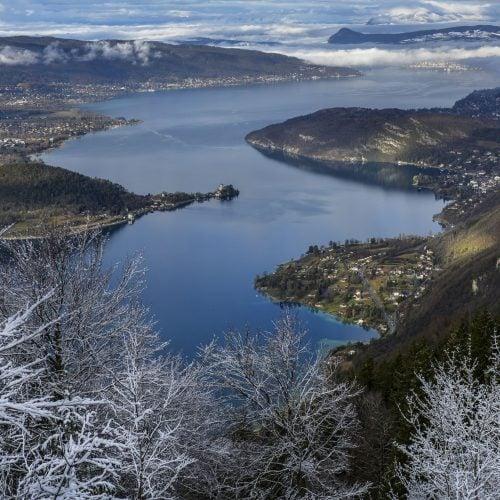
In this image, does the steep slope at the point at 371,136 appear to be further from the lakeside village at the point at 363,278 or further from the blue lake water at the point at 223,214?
the lakeside village at the point at 363,278

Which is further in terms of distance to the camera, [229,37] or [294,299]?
[229,37]

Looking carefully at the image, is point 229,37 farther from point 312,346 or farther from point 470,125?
point 312,346

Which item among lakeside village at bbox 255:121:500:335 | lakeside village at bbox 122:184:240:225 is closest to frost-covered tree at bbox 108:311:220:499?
lakeside village at bbox 255:121:500:335

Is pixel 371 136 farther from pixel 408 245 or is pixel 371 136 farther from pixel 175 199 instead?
pixel 408 245

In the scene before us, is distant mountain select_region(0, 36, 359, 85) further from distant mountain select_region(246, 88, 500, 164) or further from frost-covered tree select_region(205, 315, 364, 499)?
frost-covered tree select_region(205, 315, 364, 499)

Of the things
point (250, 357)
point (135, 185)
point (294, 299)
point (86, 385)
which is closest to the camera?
point (86, 385)

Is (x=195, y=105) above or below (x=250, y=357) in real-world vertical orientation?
below

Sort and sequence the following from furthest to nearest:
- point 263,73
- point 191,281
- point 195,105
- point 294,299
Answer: point 263,73 → point 195,105 → point 191,281 → point 294,299

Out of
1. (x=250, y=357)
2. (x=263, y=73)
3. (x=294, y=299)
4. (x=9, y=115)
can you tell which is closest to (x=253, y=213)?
(x=294, y=299)
